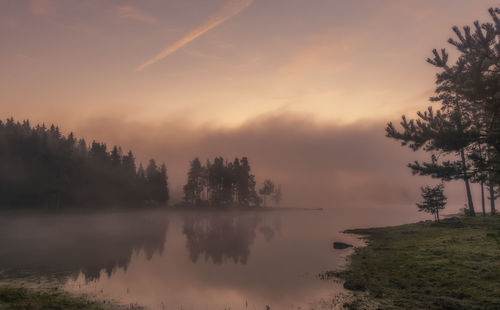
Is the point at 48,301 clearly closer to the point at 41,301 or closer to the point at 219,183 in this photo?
the point at 41,301

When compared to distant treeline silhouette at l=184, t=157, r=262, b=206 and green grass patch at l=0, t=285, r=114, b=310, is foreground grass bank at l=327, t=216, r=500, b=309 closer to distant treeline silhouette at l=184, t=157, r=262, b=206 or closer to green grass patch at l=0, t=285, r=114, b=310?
green grass patch at l=0, t=285, r=114, b=310

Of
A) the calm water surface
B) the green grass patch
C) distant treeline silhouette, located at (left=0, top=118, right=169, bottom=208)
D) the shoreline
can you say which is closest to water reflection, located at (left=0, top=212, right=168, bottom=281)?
the calm water surface

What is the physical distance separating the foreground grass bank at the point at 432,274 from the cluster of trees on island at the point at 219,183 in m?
106

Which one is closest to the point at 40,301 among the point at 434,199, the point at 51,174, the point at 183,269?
the point at 183,269

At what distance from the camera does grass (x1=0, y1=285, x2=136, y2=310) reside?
47.6ft

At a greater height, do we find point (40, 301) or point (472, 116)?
point (472, 116)

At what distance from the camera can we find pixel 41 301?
15641mm

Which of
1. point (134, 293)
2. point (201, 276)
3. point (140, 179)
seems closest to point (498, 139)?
point (201, 276)

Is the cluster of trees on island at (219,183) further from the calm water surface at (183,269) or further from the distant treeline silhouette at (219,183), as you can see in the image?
the calm water surface at (183,269)

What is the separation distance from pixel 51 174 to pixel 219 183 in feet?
228

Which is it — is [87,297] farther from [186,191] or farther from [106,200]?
[186,191]

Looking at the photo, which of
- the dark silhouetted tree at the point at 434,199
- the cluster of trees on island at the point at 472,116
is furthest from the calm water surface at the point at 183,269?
the dark silhouetted tree at the point at 434,199

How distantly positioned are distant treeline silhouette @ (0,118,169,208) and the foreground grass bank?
86.4m

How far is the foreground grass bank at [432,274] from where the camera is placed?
49.6 ft
